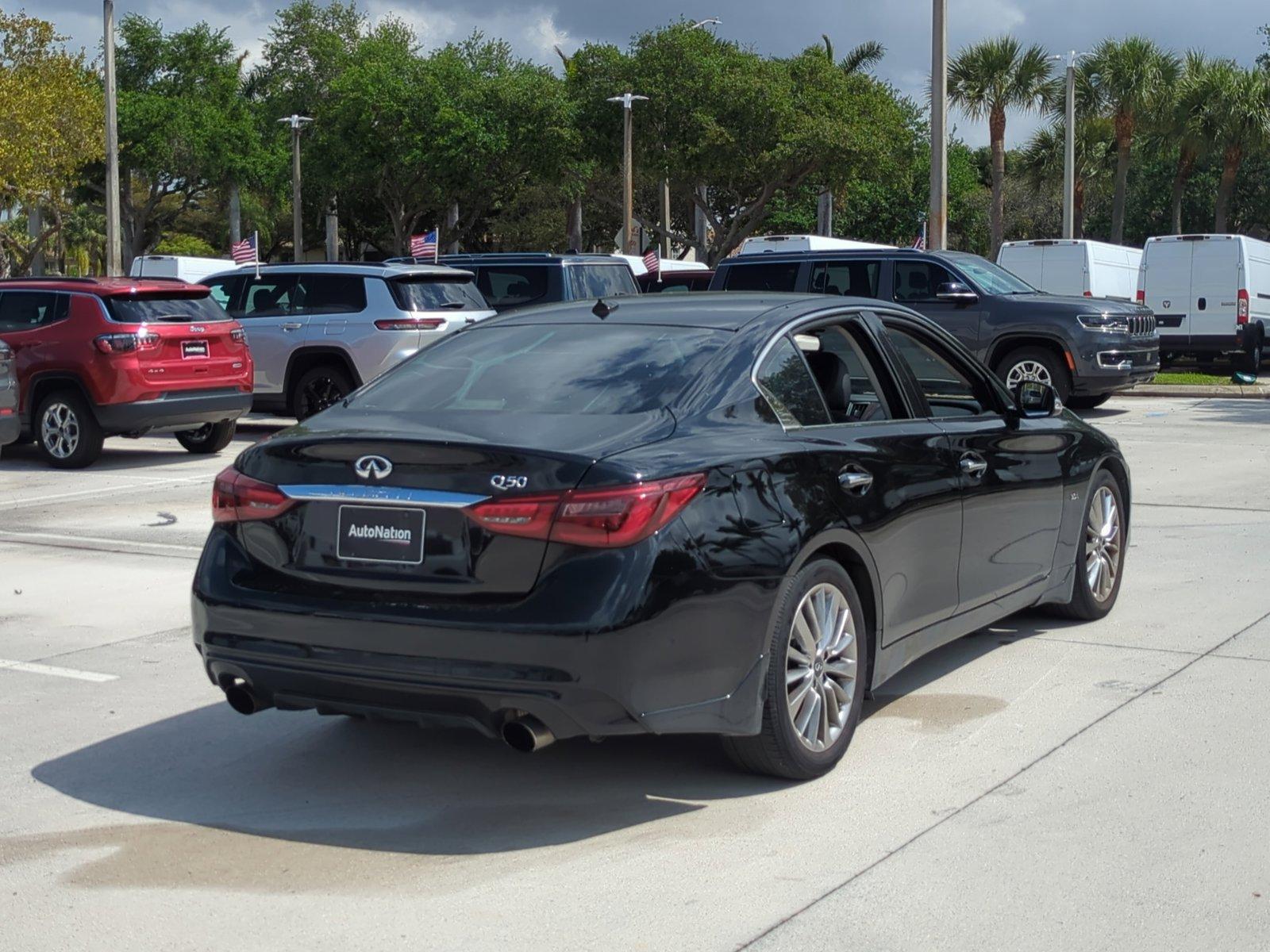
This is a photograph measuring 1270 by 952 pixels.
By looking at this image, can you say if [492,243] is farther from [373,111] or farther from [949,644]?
[949,644]

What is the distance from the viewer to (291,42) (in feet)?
230

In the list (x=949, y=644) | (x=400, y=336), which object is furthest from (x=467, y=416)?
(x=400, y=336)

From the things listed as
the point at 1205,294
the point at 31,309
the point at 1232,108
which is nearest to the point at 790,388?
the point at 31,309

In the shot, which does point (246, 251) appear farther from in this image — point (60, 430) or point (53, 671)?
point (53, 671)

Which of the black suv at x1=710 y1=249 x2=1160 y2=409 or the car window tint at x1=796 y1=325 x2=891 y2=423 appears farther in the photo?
the black suv at x1=710 y1=249 x2=1160 y2=409

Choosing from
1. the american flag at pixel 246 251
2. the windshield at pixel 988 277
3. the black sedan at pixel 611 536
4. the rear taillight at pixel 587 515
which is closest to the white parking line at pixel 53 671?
the black sedan at pixel 611 536

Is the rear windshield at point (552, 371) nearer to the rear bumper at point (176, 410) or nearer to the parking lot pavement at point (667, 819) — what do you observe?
the parking lot pavement at point (667, 819)

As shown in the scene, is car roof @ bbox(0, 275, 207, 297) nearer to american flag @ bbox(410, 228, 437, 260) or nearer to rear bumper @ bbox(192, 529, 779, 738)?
rear bumper @ bbox(192, 529, 779, 738)

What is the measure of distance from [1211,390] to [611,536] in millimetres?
20958

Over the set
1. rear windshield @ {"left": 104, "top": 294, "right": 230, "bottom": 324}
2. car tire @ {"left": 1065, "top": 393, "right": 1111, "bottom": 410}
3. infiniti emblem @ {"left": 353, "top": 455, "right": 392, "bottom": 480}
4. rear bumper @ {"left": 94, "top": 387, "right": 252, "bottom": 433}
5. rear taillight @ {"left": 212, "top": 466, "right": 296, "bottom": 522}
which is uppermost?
rear windshield @ {"left": 104, "top": 294, "right": 230, "bottom": 324}

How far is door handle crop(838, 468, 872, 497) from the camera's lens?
17.4 ft

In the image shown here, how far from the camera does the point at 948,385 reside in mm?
6758

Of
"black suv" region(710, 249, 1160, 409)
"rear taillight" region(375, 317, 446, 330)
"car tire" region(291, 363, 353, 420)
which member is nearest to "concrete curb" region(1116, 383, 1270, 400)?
"black suv" region(710, 249, 1160, 409)

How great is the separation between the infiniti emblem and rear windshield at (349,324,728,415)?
52 centimetres
